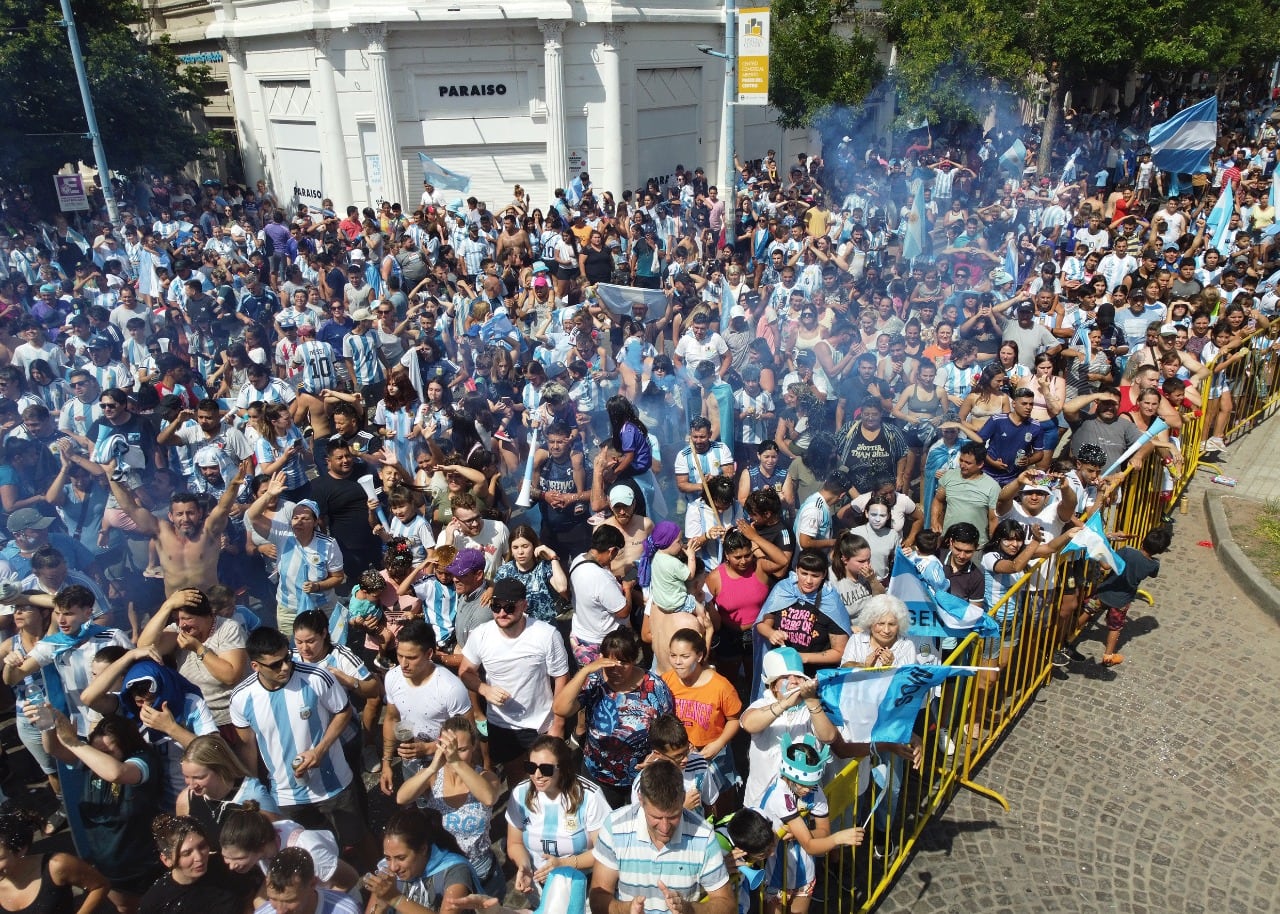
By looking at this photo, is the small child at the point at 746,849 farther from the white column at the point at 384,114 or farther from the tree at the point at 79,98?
the tree at the point at 79,98

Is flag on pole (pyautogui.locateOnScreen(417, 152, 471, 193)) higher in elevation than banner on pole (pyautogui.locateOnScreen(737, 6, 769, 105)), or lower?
lower

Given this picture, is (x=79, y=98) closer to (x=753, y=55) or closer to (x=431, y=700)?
(x=753, y=55)

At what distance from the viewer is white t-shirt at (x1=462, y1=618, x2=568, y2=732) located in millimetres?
4762

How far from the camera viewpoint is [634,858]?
11.7 feet

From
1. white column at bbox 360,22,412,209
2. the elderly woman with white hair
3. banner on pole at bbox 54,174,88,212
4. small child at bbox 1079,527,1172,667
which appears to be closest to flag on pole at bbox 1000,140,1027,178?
white column at bbox 360,22,412,209

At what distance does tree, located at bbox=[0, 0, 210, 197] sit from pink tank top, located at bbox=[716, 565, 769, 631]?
21.6 metres

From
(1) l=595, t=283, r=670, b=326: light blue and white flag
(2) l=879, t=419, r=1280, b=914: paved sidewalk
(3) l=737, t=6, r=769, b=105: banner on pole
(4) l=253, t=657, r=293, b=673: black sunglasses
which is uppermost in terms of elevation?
(3) l=737, t=6, r=769, b=105: banner on pole

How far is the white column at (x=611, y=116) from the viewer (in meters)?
22.4

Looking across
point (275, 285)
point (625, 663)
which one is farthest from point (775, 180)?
point (625, 663)

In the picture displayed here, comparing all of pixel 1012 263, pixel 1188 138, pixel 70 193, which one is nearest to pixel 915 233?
pixel 1012 263

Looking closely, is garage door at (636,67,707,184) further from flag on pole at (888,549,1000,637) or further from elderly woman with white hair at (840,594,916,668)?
elderly woman with white hair at (840,594,916,668)

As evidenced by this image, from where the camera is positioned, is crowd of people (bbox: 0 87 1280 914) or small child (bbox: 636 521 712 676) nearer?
crowd of people (bbox: 0 87 1280 914)

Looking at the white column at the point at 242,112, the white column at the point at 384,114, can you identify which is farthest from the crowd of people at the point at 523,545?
the white column at the point at 242,112

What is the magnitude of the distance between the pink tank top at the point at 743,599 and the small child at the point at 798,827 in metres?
1.34
